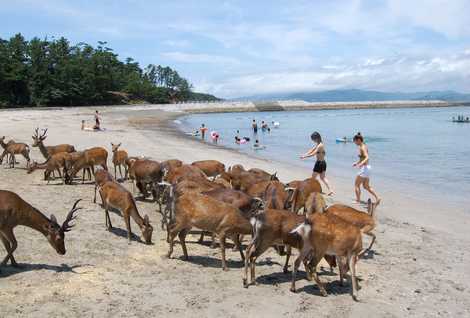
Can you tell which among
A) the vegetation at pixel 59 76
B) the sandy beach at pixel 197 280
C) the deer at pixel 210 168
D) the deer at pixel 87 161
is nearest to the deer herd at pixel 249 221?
the sandy beach at pixel 197 280

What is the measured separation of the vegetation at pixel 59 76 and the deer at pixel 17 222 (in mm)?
65804

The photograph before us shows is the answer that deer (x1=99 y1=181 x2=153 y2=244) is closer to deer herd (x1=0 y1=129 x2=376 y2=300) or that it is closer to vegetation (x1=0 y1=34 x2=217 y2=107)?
deer herd (x1=0 y1=129 x2=376 y2=300)

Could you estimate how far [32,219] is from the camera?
300 inches

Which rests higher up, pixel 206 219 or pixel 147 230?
pixel 206 219

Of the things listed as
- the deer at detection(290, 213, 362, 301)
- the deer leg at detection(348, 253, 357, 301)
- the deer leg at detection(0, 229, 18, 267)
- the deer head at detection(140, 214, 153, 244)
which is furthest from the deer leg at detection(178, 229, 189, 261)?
the deer leg at detection(348, 253, 357, 301)

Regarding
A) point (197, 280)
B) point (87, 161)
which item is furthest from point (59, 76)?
point (197, 280)

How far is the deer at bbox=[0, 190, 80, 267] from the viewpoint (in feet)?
23.9

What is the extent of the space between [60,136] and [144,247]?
22.1 metres

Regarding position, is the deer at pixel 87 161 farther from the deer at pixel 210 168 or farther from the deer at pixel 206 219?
the deer at pixel 206 219

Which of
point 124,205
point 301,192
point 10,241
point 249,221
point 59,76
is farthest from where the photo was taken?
point 59,76

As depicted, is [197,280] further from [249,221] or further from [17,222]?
[17,222]

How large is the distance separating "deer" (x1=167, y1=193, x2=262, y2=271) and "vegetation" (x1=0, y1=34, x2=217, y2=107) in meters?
65.9

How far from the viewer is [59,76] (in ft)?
253

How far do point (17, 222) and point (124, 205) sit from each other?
2448mm
